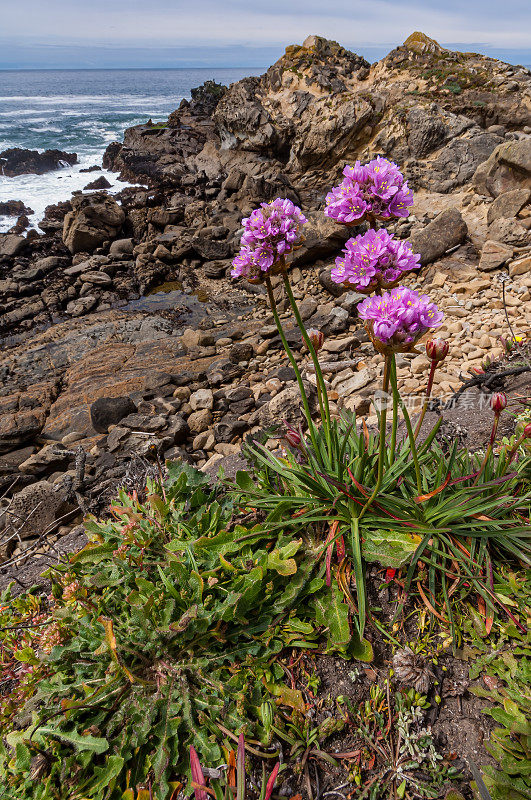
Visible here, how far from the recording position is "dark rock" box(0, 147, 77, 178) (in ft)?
98.8

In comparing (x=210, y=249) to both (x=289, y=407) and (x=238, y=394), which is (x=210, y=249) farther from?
(x=289, y=407)

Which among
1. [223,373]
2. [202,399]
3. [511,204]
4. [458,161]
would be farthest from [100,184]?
[511,204]

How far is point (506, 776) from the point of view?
4.98 ft

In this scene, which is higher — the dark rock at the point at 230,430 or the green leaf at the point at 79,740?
the green leaf at the point at 79,740

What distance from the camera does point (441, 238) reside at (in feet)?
25.4

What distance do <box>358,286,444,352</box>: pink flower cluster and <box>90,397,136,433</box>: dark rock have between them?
5.99m

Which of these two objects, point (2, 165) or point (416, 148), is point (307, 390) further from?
point (2, 165)

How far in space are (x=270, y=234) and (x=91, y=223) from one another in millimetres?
15301

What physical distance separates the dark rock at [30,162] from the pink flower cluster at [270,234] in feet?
115

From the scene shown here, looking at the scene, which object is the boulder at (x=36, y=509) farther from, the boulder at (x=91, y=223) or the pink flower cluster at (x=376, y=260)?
the boulder at (x=91, y=223)

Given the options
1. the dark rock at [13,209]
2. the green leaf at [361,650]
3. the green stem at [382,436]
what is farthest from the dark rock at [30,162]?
the green leaf at [361,650]

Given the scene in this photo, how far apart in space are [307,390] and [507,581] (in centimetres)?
318

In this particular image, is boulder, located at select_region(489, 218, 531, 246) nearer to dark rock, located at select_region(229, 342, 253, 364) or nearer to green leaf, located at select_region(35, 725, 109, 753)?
dark rock, located at select_region(229, 342, 253, 364)

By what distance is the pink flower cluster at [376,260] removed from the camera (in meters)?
1.74
